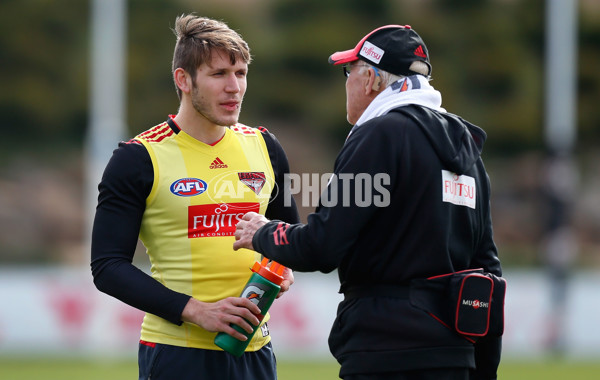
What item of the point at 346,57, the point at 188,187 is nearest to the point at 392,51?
the point at 346,57

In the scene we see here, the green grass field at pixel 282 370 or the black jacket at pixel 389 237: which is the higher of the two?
the black jacket at pixel 389 237

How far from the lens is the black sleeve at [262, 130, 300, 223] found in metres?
4.28

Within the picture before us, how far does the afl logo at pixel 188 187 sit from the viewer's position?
12.9ft

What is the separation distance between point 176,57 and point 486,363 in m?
1.92

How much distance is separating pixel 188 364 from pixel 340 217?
0.93 meters

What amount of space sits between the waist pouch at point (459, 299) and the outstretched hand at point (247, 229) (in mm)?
676

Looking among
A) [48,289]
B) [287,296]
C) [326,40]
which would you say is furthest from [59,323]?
[326,40]

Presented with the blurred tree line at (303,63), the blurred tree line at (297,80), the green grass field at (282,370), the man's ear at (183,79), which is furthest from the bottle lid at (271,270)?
the blurred tree line at (303,63)

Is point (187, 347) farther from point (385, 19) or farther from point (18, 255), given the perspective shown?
point (385, 19)

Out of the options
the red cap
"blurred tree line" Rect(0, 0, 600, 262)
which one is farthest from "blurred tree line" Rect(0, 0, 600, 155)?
the red cap

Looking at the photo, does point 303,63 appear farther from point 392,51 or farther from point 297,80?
point 392,51

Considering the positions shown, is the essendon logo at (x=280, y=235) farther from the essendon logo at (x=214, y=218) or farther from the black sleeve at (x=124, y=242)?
the black sleeve at (x=124, y=242)

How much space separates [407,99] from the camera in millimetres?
3836

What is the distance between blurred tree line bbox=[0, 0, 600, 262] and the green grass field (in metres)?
13.5
